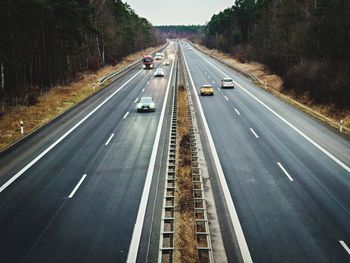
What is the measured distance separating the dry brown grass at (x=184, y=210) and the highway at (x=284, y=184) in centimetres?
102

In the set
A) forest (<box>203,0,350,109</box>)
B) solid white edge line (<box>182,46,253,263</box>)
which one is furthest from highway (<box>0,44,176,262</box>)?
forest (<box>203,0,350,109</box>)

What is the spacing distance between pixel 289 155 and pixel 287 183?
12.9 feet

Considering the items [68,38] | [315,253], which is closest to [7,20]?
[68,38]

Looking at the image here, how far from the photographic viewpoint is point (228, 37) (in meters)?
128

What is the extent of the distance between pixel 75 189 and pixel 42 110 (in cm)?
1851

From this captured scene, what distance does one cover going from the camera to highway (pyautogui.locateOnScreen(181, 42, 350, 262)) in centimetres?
1077

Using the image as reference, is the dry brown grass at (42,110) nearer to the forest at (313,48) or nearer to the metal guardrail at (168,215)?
the metal guardrail at (168,215)

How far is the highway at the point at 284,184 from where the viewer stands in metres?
10.8

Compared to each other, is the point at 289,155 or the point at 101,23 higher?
the point at 101,23

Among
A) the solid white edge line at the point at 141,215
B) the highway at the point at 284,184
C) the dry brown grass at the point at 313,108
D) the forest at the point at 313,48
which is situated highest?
the forest at the point at 313,48

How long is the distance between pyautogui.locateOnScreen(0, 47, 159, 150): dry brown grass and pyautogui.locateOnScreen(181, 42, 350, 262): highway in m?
12.2

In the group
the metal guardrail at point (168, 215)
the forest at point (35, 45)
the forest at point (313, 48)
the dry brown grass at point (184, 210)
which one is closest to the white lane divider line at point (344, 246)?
the dry brown grass at point (184, 210)

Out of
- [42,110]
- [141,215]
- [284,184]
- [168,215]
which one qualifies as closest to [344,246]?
[284,184]

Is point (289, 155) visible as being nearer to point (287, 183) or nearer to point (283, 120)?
point (287, 183)
